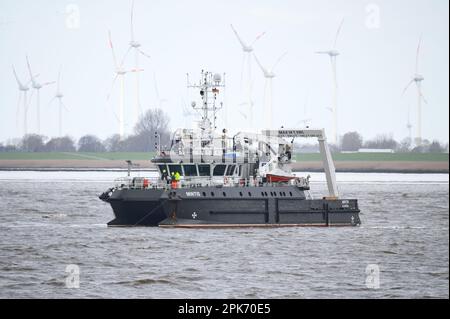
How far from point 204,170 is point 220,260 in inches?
602

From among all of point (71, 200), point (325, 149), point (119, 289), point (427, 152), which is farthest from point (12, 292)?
point (427, 152)

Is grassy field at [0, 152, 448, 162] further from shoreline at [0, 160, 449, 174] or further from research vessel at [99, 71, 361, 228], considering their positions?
research vessel at [99, 71, 361, 228]

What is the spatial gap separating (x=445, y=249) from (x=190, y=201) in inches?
551

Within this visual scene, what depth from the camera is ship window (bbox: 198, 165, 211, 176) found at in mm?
66188

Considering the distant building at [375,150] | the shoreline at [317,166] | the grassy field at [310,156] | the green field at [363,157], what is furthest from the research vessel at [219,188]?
the distant building at [375,150]

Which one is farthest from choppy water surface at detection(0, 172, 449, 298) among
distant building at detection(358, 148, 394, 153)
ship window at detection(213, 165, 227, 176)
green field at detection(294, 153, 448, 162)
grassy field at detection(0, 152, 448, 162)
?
distant building at detection(358, 148, 394, 153)

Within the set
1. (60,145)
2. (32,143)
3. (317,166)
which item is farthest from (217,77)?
(317,166)

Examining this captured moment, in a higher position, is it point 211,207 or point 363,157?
point 363,157

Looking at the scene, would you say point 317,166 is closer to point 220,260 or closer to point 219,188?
point 219,188

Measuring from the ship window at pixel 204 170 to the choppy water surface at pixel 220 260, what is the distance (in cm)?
403

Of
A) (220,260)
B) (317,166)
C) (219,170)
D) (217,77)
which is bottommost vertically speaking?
(220,260)

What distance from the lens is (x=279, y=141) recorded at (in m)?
71.7

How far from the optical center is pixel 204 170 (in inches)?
2608

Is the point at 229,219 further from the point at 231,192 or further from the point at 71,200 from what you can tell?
the point at 71,200
